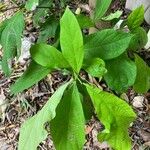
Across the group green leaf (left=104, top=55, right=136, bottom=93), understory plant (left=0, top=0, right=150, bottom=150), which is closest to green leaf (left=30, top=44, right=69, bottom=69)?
understory plant (left=0, top=0, right=150, bottom=150)

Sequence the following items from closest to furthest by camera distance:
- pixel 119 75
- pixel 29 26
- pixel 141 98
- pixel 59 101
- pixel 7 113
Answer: pixel 59 101 < pixel 119 75 < pixel 141 98 < pixel 7 113 < pixel 29 26

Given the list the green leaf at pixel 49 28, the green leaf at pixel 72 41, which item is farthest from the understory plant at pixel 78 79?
the green leaf at pixel 49 28

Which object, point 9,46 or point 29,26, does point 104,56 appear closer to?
point 9,46

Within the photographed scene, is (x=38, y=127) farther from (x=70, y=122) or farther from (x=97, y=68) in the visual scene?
(x=97, y=68)

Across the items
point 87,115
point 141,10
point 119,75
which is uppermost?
point 141,10

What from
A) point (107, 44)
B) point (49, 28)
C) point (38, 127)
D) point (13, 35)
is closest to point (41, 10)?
point (49, 28)

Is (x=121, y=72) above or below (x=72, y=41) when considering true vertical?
below

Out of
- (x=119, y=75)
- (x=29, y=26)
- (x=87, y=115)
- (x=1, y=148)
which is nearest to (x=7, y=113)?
(x=1, y=148)
